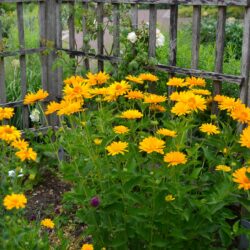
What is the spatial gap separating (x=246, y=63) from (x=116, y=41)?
1.20 metres

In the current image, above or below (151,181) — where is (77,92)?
above

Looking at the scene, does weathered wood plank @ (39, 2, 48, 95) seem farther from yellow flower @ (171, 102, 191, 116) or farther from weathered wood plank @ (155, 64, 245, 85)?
yellow flower @ (171, 102, 191, 116)

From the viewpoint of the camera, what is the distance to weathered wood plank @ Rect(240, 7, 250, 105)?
2867mm

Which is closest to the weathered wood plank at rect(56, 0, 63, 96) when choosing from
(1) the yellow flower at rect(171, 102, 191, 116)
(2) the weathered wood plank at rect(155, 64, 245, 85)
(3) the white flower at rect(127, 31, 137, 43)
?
(3) the white flower at rect(127, 31, 137, 43)

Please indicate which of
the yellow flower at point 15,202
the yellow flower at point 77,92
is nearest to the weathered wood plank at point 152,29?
the yellow flower at point 77,92

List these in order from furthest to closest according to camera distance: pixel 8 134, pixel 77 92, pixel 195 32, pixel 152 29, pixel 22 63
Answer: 1. pixel 22 63
2. pixel 152 29
3. pixel 195 32
4. pixel 77 92
5. pixel 8 134

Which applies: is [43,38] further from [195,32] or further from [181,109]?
[181,109]

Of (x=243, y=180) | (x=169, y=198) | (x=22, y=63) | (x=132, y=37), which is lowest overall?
(x=169, y=198)

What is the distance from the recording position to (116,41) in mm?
3824

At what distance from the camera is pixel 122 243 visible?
89.8 inches

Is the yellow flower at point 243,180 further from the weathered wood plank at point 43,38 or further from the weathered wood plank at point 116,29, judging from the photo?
the weathered wood plank at point 43,38

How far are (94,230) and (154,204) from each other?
38 centimetres

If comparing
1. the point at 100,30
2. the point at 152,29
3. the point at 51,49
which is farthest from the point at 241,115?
the point at 51,49

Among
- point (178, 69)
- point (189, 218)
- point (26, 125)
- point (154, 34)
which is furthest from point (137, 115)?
point (26, 125)
